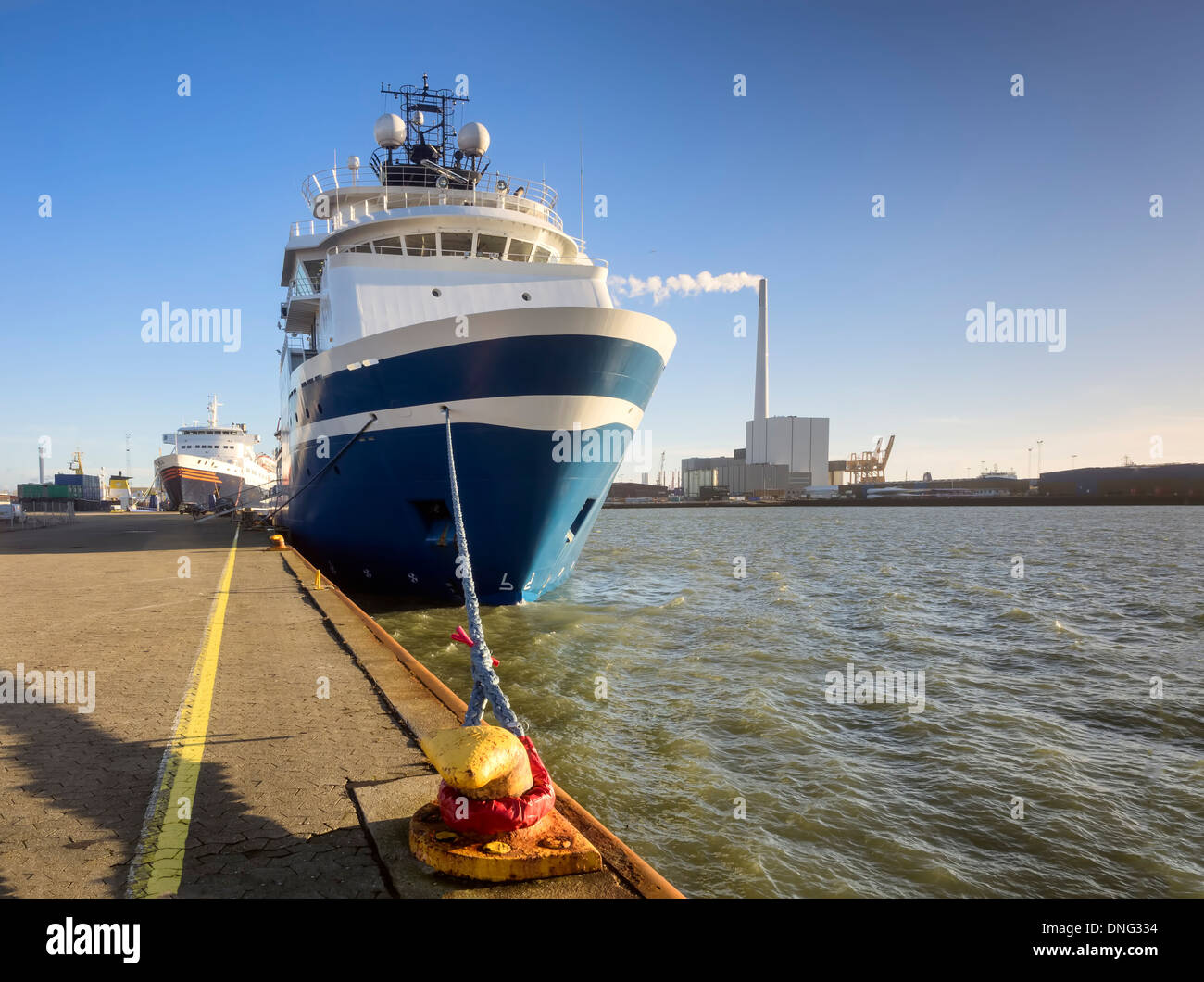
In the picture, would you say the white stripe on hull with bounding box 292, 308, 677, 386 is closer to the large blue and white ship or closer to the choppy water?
the large blue and white ship

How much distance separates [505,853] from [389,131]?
2116cm

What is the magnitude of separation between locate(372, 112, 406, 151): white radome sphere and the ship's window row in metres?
6.51

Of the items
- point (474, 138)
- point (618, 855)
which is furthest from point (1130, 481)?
point (618, 855)

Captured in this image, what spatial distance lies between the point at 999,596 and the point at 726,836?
15.7 meters

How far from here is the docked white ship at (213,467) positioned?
44625 millimetres

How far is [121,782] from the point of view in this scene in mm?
3834

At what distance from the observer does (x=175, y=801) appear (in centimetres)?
357

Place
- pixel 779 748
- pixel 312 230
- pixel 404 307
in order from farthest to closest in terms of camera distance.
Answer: pixel 312 230
pixel 404 307
pixel 779 748

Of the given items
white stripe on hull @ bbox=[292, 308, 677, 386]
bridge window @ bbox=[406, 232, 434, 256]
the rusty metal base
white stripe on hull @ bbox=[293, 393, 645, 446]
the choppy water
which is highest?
bridge window @ bbox=[406, 232, 434, 256]

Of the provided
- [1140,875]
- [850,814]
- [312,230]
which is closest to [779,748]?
[850,814]

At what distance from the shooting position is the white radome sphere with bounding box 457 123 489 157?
18.3 meters

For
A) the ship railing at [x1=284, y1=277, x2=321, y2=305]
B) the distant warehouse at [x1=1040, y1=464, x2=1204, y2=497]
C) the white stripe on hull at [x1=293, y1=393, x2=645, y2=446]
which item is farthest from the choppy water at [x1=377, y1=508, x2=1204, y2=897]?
the distant warehouse at [x1=1040, y1=464, x2=1204, y2=497]
